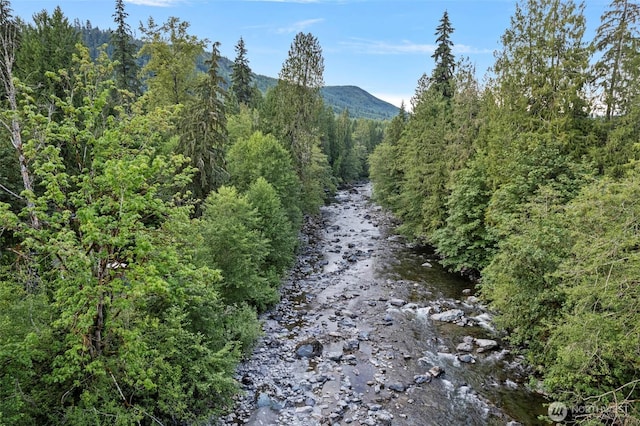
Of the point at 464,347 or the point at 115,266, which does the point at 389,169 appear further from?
the point at 115,266

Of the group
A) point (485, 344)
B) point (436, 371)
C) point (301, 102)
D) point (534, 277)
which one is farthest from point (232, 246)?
point (301, 102)

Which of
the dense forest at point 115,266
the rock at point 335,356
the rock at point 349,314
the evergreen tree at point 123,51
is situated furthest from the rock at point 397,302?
the evergreen tree at point 123,51

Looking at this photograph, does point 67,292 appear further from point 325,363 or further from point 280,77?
point 280,77

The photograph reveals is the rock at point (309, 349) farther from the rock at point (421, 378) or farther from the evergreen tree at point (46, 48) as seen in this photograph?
the evergreen tree at point (46, 48)

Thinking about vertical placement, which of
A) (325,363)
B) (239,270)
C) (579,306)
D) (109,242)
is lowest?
(325,363)

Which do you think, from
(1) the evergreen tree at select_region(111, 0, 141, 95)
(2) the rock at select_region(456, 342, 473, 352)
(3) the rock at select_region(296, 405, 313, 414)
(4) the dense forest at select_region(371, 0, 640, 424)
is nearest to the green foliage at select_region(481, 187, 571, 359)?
(4) the dense forest at select_region(371, 0, 640, 424)

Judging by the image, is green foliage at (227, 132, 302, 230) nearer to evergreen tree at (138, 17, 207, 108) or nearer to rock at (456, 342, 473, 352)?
evergreen tree at (138, 17, 207, 108)

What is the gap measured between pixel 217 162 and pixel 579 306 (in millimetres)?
17172

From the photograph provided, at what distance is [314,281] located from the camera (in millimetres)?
23453

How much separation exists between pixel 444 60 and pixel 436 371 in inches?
1135

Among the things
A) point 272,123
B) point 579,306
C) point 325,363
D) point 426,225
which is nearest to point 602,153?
point 579,306

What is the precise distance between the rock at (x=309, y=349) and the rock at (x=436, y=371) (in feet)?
14.3

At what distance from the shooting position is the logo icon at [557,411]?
11609 millimetres

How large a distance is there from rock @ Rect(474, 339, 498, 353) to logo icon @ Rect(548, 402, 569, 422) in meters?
3.87
